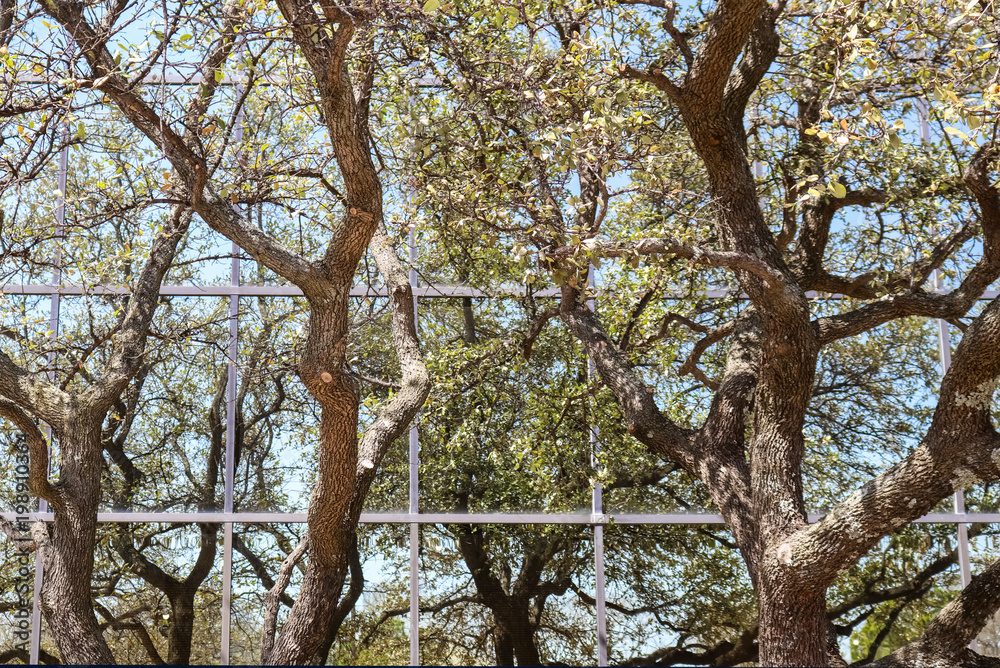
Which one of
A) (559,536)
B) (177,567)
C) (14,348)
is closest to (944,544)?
(559,536)

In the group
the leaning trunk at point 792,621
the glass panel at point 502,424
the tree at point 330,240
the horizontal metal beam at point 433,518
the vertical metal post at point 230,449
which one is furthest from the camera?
the horizontal metal beam at point 433,518

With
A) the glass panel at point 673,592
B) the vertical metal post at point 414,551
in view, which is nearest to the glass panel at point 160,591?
the vertical metal post at point 414,551

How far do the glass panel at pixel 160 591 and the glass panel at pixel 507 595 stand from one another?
5.32 feet

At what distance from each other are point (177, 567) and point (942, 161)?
20.3ft

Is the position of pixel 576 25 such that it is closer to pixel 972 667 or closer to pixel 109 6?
pixel 109 6

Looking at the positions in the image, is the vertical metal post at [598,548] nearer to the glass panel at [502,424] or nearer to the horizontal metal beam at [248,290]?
the glass panel at [502,424]

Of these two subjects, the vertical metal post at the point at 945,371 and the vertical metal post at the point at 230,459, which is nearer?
the vertical metal post at the point at 230,459

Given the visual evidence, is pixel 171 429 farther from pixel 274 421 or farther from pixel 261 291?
pixel 261 291

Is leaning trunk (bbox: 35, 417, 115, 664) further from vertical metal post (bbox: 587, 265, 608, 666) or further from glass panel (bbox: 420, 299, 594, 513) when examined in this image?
vertical metal post (bbox: 587, 265, 608, 666)

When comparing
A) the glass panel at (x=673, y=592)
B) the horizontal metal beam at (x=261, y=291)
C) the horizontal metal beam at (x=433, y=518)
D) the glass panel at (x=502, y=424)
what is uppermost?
the horizontal metal beam at (x=261, y=291)

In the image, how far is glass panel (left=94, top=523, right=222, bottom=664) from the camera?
7.20 metres

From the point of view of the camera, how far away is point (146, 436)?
7570 mm

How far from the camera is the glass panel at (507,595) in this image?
7.32 m

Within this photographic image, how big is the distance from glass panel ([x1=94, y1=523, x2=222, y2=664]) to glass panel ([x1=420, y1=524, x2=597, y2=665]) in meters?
1.62
